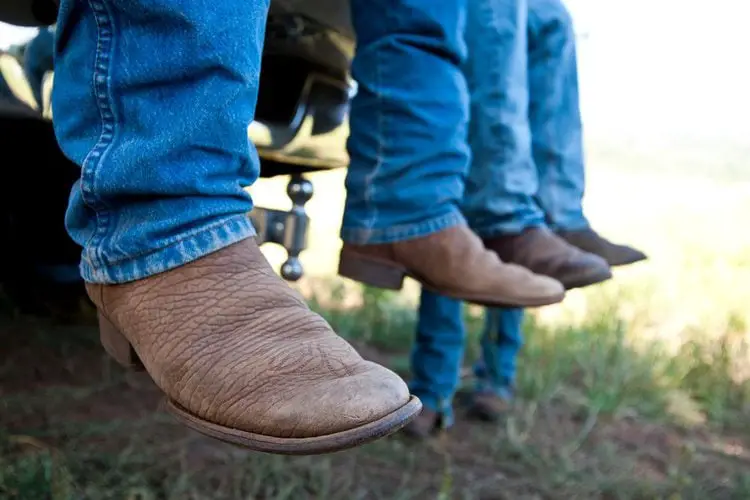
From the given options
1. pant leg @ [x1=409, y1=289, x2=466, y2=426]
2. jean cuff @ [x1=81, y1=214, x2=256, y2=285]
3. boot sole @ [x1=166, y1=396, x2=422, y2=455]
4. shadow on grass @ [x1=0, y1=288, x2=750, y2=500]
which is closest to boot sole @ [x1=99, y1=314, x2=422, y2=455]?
boot sole @ [x1=166, y1=396, x2=422, y2=455]

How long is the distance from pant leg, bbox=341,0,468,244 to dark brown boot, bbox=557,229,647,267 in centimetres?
48

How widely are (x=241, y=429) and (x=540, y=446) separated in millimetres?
1020

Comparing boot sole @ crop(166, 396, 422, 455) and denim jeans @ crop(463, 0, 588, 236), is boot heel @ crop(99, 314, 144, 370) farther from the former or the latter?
denim jeans @ crop(463, 0, 588, 236)

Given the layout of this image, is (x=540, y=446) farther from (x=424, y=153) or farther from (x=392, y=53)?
(x=392, y=53)

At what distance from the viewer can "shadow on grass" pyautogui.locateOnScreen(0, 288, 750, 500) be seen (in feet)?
3.90

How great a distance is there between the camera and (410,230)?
3.74 ft

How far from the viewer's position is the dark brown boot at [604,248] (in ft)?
4.93

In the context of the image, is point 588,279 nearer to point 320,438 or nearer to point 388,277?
point 388,277

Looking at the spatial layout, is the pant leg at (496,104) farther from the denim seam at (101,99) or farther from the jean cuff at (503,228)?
the denim seam at (101,99)

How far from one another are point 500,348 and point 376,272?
726mm

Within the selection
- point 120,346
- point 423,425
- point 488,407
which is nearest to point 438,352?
point 423,425

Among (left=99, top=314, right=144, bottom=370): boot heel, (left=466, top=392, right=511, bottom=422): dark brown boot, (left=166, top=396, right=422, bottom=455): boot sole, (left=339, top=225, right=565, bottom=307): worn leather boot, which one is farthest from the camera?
(left=466, top=392, right=511, bottom=422): dark brown boot

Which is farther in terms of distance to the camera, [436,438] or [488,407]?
[488,407]

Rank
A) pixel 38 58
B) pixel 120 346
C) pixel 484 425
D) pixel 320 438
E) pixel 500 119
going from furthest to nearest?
pixel 484 425, pixel 500 119, pixel 38 58, pixel 120 346, pixel 320 438
